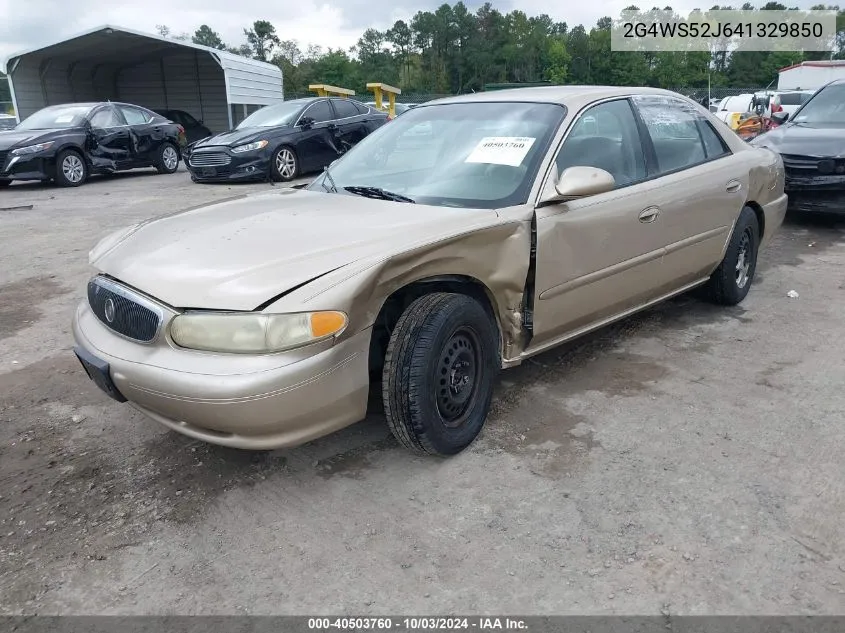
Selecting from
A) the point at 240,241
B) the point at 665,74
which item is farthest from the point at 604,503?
the point at 665,74

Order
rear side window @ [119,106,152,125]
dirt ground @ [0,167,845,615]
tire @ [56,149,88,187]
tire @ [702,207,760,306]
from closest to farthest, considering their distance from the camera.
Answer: dirt ground @ [0,167,845,615], tire @ [702,207,760,306], tire @ [56,149,88,187], rear side window @ [119,106,152,125]

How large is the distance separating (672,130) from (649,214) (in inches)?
30.6

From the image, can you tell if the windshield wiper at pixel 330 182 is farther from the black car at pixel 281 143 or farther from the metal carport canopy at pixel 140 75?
the metal carport canopy at pixel 140 75

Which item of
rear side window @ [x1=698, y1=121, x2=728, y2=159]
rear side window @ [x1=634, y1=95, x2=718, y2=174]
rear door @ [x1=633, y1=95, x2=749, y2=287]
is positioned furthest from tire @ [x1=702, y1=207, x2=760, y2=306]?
rear side window @ [x1=634, y1=95, x2=718, y2=174]

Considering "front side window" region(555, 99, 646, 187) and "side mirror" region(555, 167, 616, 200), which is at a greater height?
"front side window" region(555, 99, 646, 187)

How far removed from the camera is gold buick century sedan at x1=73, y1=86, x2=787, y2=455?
7.72 ft

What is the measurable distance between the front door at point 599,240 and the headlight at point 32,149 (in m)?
10.6

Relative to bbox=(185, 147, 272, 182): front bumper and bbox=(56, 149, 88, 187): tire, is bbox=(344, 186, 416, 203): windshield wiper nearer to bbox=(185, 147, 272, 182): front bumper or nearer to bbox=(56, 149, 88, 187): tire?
bbox=(185, 147, 272, 182): front bumper

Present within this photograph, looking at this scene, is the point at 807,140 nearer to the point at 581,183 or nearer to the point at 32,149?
the point at 581,183

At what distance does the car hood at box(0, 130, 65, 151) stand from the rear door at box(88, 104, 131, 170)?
0.79 meters

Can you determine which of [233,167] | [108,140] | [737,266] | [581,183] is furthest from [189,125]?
[581,183]

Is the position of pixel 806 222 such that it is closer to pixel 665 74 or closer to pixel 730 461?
pixel 730 461

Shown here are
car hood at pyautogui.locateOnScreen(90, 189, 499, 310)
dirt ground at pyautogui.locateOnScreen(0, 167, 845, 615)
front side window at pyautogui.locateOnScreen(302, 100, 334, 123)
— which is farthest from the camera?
front side window at pyautogui.locateOnScreen(302, 100, 334, 123)

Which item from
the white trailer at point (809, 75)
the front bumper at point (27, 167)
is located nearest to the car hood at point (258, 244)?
the front bumper at point (27, 167)
